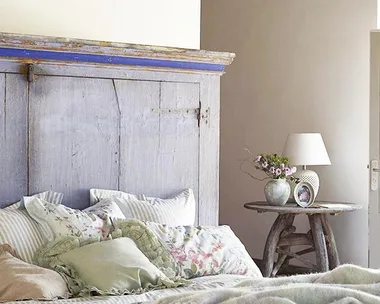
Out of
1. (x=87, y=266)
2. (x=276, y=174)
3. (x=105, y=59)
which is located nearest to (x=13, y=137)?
(x=105, y=59)

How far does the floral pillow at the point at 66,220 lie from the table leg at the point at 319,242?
2.29m

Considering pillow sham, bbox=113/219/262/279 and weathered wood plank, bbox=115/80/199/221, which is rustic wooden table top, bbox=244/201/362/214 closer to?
weathered wood plank, bbox=115/80/199/221

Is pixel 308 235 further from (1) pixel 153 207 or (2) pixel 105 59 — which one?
(2) pixel 105 59

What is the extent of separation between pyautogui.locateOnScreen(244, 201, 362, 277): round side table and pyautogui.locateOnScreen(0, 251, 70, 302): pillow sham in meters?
2.62

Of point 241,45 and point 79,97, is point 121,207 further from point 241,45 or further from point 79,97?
point 241,45

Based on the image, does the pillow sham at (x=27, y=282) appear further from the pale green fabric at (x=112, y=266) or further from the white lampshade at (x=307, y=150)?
the white lampshade at (x=307, y=150)

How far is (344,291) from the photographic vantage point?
2477 mm

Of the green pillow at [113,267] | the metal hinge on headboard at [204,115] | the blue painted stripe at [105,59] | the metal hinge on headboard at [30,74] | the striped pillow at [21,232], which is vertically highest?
the blue painted stripe at [105,59]

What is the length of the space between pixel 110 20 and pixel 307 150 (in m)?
2.19

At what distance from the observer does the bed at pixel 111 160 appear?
3520 mm

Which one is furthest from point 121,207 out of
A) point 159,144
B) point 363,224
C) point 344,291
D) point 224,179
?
point 224,179

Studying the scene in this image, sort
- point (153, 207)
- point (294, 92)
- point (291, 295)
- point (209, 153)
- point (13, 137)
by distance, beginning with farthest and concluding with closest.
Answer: point (294, 92)
point (209, 153)
point (153, 207)
point (13, 137)
point (291, 295)

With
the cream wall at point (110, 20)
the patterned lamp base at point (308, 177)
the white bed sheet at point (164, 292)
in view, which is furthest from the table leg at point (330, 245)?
the white bed sheet at point (164, 292)

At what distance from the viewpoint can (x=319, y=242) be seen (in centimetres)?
Result: 571
